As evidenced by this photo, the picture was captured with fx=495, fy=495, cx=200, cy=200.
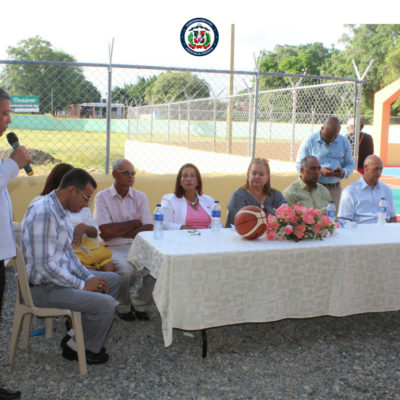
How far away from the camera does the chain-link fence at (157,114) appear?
658cm

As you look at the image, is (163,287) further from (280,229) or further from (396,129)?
(396,129)

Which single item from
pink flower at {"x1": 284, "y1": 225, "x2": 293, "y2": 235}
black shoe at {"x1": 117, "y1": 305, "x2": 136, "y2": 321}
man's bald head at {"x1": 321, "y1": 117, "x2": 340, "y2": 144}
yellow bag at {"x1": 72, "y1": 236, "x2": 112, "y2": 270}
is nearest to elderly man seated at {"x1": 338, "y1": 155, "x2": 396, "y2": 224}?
man's bald head at {"x1": 321, "y1": 117, "x2": 340, "y2": 144}

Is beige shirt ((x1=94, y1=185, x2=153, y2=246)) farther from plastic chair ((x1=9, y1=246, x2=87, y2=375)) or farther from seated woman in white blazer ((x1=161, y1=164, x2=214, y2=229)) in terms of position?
plastic chair ((x1=9, y1=246, x2=87, y2=375))

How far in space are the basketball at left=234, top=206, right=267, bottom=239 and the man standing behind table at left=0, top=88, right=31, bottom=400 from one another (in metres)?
1.65

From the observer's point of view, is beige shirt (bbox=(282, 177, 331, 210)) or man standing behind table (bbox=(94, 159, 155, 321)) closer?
man standing behind table (bbox=(94, 159, 155, 321))

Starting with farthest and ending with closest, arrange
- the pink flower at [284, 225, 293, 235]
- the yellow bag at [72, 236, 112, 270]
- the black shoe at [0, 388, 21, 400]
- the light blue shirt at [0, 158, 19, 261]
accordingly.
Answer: the yellow bag at [72, 236, 112, 270]
the pink flower at [284, 225, 293, 235]
the black shoe at [0, 388, 21, 400]
the light blue shirt at [0, 158, 19, 261]

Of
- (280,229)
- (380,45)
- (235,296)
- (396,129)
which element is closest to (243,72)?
(280,229)

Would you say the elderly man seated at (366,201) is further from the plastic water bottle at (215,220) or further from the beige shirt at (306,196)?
the plastic water bottle at (215,220)

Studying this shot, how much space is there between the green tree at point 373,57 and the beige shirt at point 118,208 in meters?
34.0

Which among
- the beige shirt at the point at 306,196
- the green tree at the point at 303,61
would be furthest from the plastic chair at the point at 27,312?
the green tree at the point at 303,61

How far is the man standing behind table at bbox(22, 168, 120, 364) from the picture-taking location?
309cm

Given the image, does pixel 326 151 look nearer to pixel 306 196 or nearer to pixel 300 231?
pixel 306 196

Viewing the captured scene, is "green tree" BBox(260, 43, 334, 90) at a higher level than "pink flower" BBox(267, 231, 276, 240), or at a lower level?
higher

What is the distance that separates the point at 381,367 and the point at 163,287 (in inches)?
64.7
